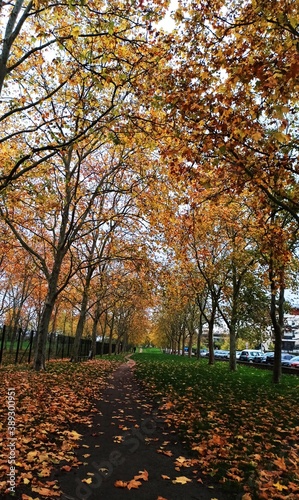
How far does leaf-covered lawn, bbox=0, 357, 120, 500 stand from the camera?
12.6 ft

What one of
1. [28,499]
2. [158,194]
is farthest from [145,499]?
[158,194]

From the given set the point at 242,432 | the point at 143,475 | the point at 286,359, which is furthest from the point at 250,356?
the point at 143,475

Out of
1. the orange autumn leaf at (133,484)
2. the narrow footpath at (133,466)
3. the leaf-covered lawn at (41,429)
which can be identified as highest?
the leaf-covered lawn at (41,429)

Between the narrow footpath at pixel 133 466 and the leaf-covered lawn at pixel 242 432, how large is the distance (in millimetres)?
287

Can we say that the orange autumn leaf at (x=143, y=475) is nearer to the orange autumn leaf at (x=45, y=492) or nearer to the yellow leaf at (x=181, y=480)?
the yellow leaf at (x=181, y=480)

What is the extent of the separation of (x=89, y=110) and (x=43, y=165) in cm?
554

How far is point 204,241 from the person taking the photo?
21312 mm

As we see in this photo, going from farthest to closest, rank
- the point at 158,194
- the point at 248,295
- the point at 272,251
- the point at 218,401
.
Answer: the point at 248,295 < the point at 158,194 < the point at 272,251 < the point at 218,401

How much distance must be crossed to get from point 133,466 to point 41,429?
5.44 feet

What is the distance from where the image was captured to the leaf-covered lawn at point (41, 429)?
383cm

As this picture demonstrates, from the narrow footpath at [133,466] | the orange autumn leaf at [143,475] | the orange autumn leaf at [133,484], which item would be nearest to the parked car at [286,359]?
the narrow footpath at [133,466]

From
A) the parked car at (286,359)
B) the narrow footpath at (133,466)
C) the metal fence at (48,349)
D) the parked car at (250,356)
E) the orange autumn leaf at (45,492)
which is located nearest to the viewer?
the orange autumn leaf at (45,492)

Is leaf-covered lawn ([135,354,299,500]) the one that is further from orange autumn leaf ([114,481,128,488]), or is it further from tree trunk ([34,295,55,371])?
tree trunk ([34,295,55,371])

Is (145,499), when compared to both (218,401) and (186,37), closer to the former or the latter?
(218,401)
